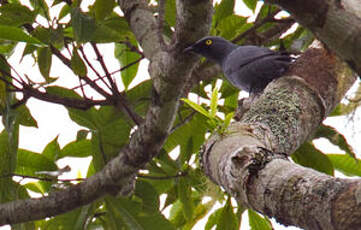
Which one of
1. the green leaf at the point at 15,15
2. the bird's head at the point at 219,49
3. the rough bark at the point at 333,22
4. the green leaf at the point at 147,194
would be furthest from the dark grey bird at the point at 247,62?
the rough bark at the point at 333,22

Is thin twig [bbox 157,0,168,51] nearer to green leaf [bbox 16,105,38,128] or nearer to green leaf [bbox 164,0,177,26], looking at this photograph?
green leaf [bbox 164,0,177,26]

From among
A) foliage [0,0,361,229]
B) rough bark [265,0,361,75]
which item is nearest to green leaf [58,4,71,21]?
→ foliage [0,0,361,229]

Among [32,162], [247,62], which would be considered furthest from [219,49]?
[32,162]

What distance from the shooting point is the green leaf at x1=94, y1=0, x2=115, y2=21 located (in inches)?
132

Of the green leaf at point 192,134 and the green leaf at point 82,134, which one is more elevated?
the green leaf at point 82,134

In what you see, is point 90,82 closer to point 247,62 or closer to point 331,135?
point 247,62

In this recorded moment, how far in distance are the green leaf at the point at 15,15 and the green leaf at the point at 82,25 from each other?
0.47 meters

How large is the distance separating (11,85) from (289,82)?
1.89 m

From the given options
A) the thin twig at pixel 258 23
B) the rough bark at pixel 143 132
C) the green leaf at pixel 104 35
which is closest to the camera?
the rough bark at pixel 143 132

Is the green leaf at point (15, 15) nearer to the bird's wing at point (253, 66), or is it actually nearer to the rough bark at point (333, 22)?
the bird's wing at point (253, 66)

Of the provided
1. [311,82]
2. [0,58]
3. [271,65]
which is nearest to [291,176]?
[311,82]

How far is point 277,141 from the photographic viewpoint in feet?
6.05

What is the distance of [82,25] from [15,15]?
595mm

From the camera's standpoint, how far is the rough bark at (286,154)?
110cm
